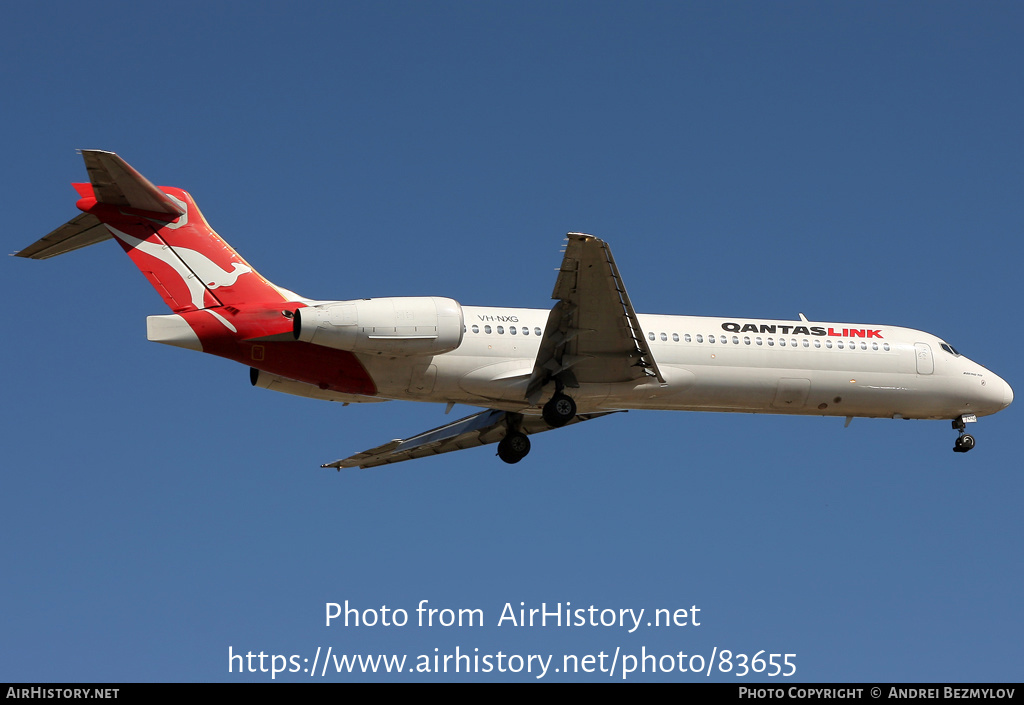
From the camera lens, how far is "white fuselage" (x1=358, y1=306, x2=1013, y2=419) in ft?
79.5

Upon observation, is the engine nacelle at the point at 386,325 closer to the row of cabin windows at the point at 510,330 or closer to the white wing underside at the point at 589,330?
the row of cabin windows at the point at 510,330

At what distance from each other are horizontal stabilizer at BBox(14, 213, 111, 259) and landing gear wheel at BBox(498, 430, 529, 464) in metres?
10.5

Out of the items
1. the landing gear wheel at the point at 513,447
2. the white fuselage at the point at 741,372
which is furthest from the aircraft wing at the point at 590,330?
the landing gear wheel at the point at 513,447

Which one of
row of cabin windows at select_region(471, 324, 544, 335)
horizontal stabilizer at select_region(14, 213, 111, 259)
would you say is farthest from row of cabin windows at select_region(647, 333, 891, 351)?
horizontal stabilizer at select_region(14, 213, 111, 259)

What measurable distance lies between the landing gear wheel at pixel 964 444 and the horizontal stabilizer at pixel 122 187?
19096mm

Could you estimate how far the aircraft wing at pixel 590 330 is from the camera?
73.4 feet

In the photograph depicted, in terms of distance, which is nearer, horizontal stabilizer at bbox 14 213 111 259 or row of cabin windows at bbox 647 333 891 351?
horizontal stabilizer at bbox 14 213 111 259

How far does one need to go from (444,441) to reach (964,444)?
12963 millimetres

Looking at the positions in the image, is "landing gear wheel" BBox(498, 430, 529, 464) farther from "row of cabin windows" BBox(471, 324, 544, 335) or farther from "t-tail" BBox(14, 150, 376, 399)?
"t-tail" BBox(14, 150, 376, 399)

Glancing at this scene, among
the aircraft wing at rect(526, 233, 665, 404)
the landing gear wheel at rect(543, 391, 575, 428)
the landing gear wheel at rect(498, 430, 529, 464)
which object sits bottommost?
the landing gear wheel at rect(543, 391, 575, 428)
